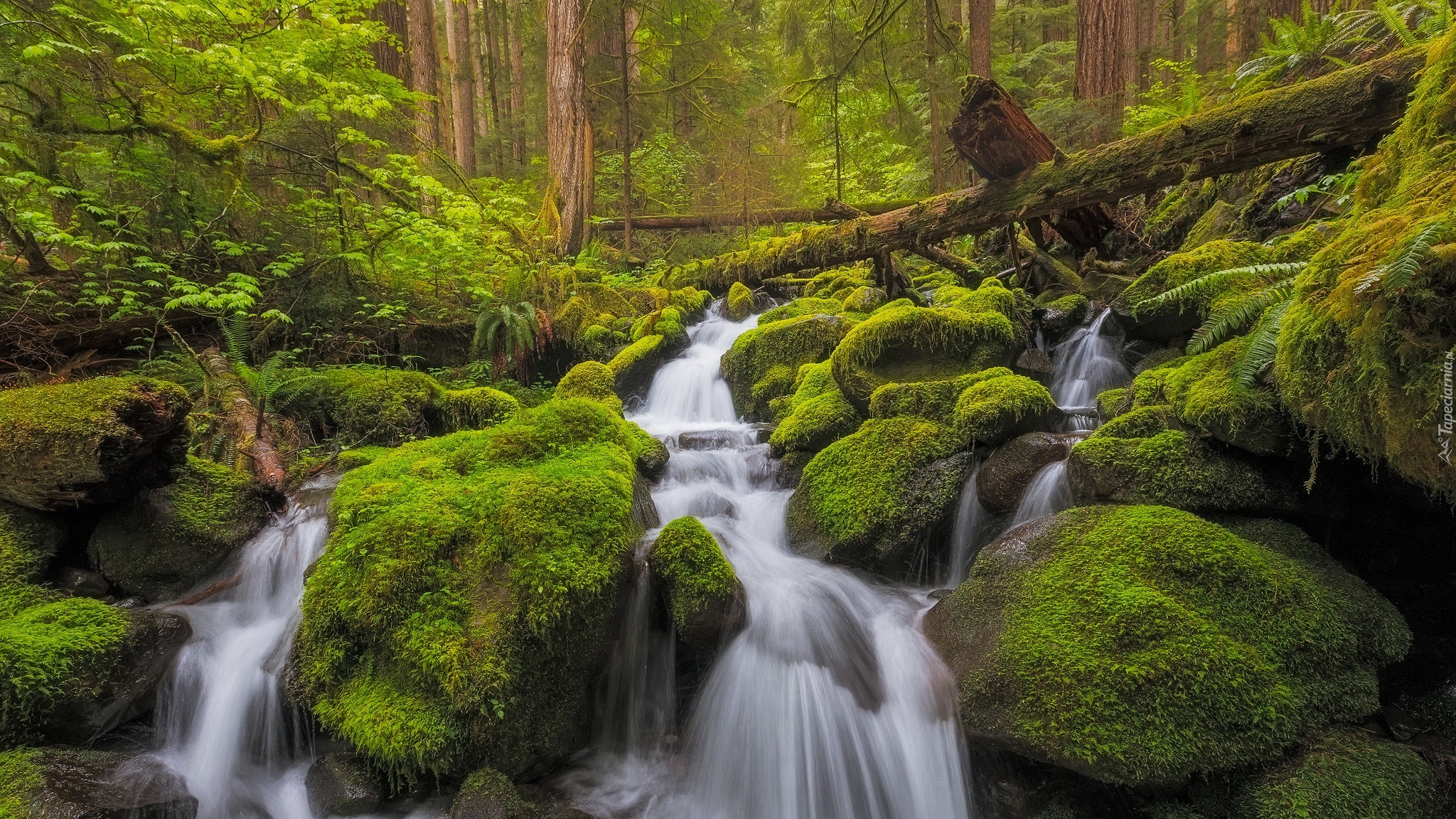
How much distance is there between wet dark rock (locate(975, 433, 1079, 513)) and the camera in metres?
4.58

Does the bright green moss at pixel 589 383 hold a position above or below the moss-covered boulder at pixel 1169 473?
above

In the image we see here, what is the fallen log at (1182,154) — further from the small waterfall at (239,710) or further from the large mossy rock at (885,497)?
the small waterfall at (239,710)

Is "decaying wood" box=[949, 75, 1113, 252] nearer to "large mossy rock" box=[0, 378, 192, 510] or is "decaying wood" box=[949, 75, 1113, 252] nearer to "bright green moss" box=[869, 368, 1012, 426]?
"bright green moss" box=[869, 368, 1012, 426]

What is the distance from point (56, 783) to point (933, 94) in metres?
12.8

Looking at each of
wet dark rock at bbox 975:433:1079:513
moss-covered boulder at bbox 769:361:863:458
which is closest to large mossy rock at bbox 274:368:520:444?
moss-covered boulder at bbox 769:361:863:458

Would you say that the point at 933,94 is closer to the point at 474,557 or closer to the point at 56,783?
the point at 474,557

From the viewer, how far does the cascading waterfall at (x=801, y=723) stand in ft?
11.5

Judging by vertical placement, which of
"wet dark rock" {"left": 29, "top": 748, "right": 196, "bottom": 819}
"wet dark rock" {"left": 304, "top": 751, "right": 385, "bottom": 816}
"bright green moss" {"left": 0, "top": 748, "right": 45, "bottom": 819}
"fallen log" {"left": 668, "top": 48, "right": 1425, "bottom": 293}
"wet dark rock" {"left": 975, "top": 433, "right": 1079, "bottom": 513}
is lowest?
"wet dark rock" {"left": 304, "top": 751, "right": 385, "bottom": 816}

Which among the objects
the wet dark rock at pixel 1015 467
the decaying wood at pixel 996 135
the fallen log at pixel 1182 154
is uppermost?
the decaying wood at pixel 996 135

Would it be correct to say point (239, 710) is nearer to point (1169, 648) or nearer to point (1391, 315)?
point (1169, 648)

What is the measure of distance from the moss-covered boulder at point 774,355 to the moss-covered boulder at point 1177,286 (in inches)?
122

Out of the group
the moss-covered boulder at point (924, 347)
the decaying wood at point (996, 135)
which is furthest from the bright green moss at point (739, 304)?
the moss-covered boulder at point (924, 347)

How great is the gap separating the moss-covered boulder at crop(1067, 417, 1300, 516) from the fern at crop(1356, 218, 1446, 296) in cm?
174

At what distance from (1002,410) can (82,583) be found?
652 centimetres
